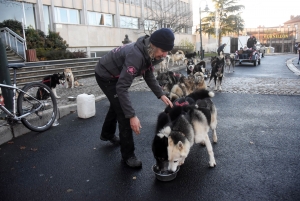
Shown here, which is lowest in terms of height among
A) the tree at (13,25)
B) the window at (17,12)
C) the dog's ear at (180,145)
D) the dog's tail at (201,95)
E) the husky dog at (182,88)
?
the dog's ear at (180,145)

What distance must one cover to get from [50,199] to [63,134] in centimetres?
229

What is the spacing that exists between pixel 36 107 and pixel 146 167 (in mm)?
2982

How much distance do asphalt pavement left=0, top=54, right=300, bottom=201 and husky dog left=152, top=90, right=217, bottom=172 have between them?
0.33m

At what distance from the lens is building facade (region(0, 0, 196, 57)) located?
19.1 metres

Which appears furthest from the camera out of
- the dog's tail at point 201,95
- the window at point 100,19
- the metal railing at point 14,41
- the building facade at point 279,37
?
the building facade at point 279,37

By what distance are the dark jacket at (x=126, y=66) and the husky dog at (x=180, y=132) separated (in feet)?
1.73

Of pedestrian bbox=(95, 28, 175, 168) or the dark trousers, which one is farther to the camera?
the dark trousers

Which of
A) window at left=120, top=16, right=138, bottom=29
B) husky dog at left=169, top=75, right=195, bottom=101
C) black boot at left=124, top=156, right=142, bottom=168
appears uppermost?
window at left=120, top=16, right=138, bottom=29

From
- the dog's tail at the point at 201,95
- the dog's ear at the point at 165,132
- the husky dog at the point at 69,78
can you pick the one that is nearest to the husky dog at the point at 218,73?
the dog's tail at the point at 201,95

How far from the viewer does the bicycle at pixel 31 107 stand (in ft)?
14.8

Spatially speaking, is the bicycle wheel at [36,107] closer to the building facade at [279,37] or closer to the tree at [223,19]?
the tree at [223,19]

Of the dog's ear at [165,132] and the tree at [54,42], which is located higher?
the tree at [54,42]

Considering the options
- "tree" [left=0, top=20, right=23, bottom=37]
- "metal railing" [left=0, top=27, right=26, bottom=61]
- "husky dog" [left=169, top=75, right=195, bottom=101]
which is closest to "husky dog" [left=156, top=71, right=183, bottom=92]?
"husky dog" [left=169, top=75, right=195, bottom=101]

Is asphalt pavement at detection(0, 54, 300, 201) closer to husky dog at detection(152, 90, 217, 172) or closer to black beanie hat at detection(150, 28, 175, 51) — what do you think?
husky dog at detection(152, 90, 217, 172)
